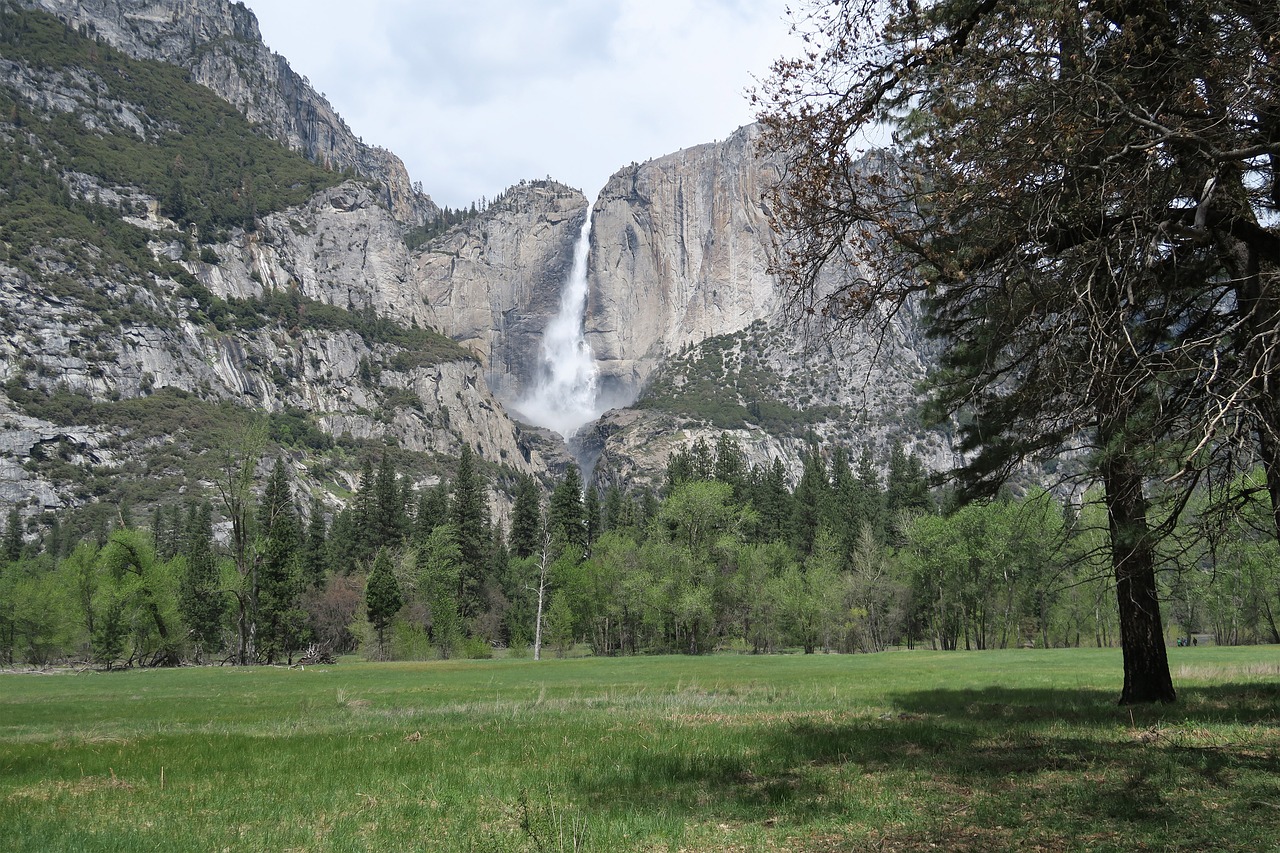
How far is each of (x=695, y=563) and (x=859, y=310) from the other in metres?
56.5

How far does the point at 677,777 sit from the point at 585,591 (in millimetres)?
65699

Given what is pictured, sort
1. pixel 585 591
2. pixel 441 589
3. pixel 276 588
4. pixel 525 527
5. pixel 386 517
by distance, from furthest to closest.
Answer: pixel 525 527, pixel 386 517, pixel 441 589, pixel 585 591, pixel 276 588

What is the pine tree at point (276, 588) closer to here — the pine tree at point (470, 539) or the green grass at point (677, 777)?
the pine tree at point (470, 539)

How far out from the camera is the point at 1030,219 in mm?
7320

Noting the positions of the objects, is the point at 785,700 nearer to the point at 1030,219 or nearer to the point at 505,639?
the point at 1030,219

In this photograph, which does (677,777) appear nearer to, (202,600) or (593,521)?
(202,600)

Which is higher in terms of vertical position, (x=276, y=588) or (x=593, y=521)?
(x=593, y=521)

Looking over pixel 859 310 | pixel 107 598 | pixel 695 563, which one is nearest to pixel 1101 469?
pixel 859 310

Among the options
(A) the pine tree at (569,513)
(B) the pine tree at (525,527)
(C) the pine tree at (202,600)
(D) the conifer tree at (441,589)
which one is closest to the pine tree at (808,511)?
(A) the pine tree at (569,513)

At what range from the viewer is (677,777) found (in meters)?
8.88

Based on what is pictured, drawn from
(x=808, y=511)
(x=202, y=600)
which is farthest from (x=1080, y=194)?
(x=808, y=511)

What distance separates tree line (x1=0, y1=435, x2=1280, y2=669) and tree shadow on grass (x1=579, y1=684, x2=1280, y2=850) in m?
42.4

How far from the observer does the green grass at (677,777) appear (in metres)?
6.39

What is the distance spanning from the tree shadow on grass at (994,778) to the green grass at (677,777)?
0.11ft
